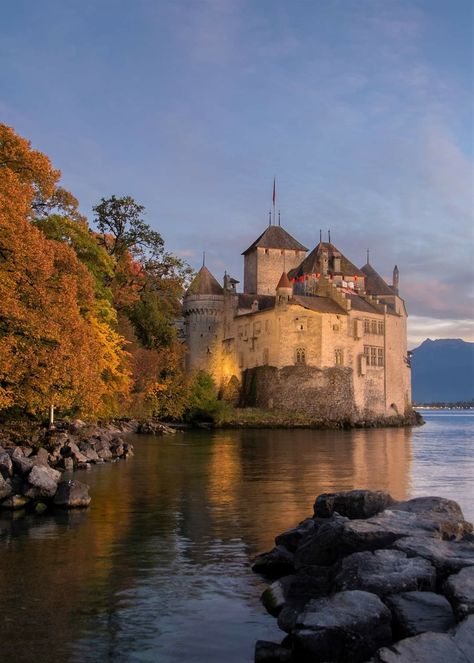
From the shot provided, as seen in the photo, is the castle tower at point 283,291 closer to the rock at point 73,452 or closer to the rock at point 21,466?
the rock at point 73,452

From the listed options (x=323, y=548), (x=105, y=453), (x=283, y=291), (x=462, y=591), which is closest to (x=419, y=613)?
(x=462, y=591)

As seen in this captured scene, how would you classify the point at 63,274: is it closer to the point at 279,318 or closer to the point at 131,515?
the point at 131,515

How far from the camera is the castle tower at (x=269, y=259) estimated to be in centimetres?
8719

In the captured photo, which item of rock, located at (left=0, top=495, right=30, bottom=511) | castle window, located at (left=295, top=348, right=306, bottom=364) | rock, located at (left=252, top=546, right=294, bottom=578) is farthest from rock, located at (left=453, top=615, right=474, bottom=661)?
castle window, located at (left=295, top=348, right=306, bottom=364)

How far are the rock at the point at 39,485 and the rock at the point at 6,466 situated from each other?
2.51 feet

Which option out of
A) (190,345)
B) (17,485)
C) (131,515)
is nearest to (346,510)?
(131,515)

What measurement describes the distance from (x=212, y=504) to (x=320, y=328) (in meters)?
54.5

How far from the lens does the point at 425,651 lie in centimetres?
689

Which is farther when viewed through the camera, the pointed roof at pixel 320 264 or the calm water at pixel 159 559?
the pointed roof at pixel 320 264

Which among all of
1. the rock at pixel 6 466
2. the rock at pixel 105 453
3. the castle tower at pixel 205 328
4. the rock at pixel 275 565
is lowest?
the rock at pixel 275 565

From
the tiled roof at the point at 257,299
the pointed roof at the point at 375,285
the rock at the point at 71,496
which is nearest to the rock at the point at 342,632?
the rock at the point at 71,496

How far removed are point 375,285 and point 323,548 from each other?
76793mm

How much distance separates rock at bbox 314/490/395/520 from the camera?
14.1m

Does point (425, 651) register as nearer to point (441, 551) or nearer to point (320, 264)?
point (441, 551)
